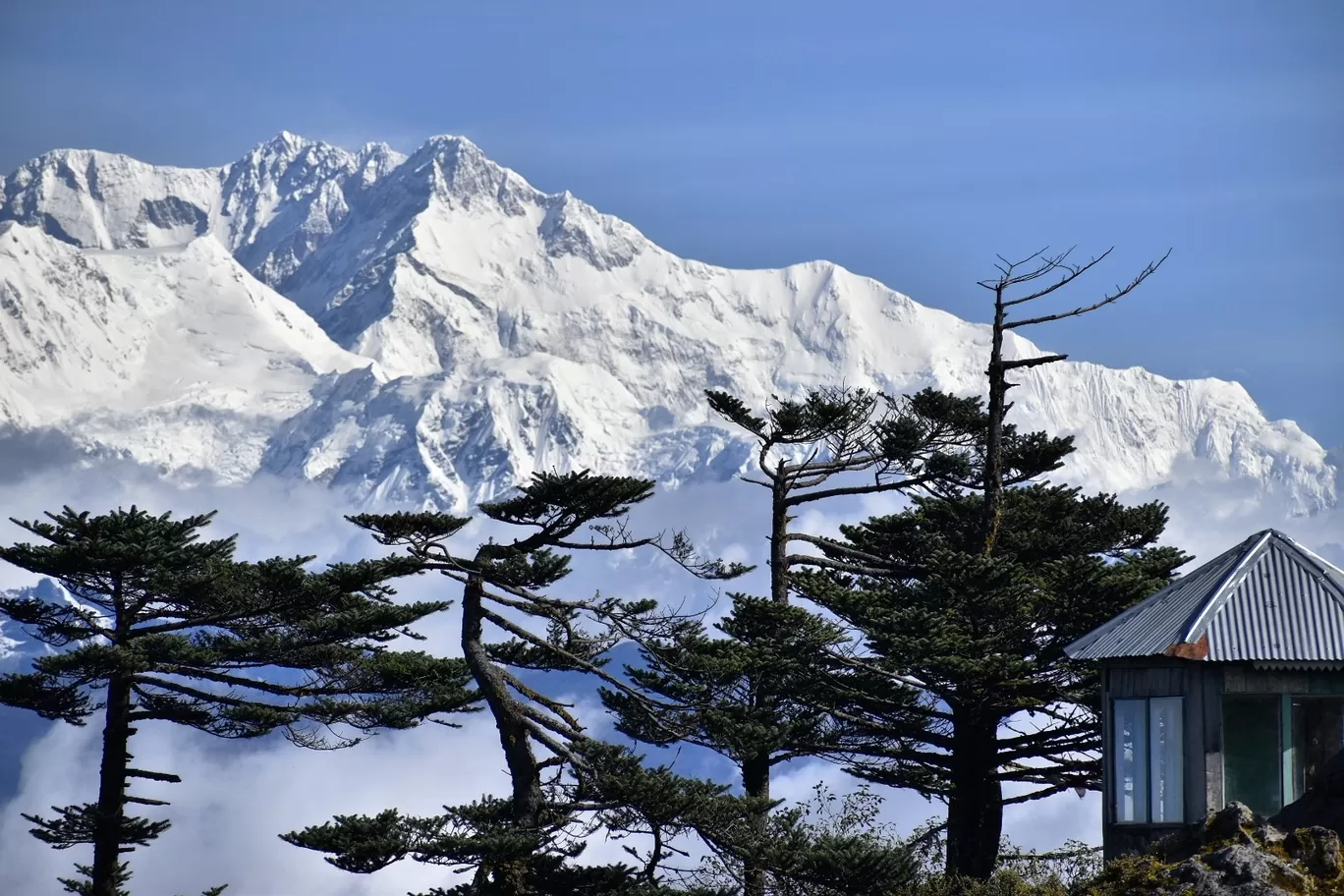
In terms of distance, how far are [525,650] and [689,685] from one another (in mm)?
3050

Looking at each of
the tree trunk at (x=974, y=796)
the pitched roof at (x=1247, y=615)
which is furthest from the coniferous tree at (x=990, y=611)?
the pitched roof at (x=1247, y=615)

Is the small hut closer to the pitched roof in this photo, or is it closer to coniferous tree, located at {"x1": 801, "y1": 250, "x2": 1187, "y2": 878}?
the pitched roof

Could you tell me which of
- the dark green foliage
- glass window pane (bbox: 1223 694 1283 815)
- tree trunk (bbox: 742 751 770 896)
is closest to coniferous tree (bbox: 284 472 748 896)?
tree trunk (bbox: 742 751 770 896)

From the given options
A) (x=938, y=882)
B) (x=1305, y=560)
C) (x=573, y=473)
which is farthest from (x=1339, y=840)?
(x=573, y=473)

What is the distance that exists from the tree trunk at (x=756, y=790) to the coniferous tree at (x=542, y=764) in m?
2.08

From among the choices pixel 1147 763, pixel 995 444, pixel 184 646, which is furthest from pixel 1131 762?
pixel 184 646

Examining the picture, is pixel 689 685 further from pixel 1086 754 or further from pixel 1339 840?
pixel 1339 840

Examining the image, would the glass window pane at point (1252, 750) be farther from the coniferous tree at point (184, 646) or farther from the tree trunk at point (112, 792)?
the tree trunk at point (112, 792)

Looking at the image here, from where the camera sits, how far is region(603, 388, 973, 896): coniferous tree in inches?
1230

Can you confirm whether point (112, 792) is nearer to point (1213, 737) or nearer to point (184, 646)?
point (184, 646)

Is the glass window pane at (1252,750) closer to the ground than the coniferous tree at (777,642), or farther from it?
closer to the ground

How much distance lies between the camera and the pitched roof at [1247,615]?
1031 inches

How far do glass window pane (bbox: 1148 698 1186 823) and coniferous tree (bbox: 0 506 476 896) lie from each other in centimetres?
1250

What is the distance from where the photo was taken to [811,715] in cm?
3781
